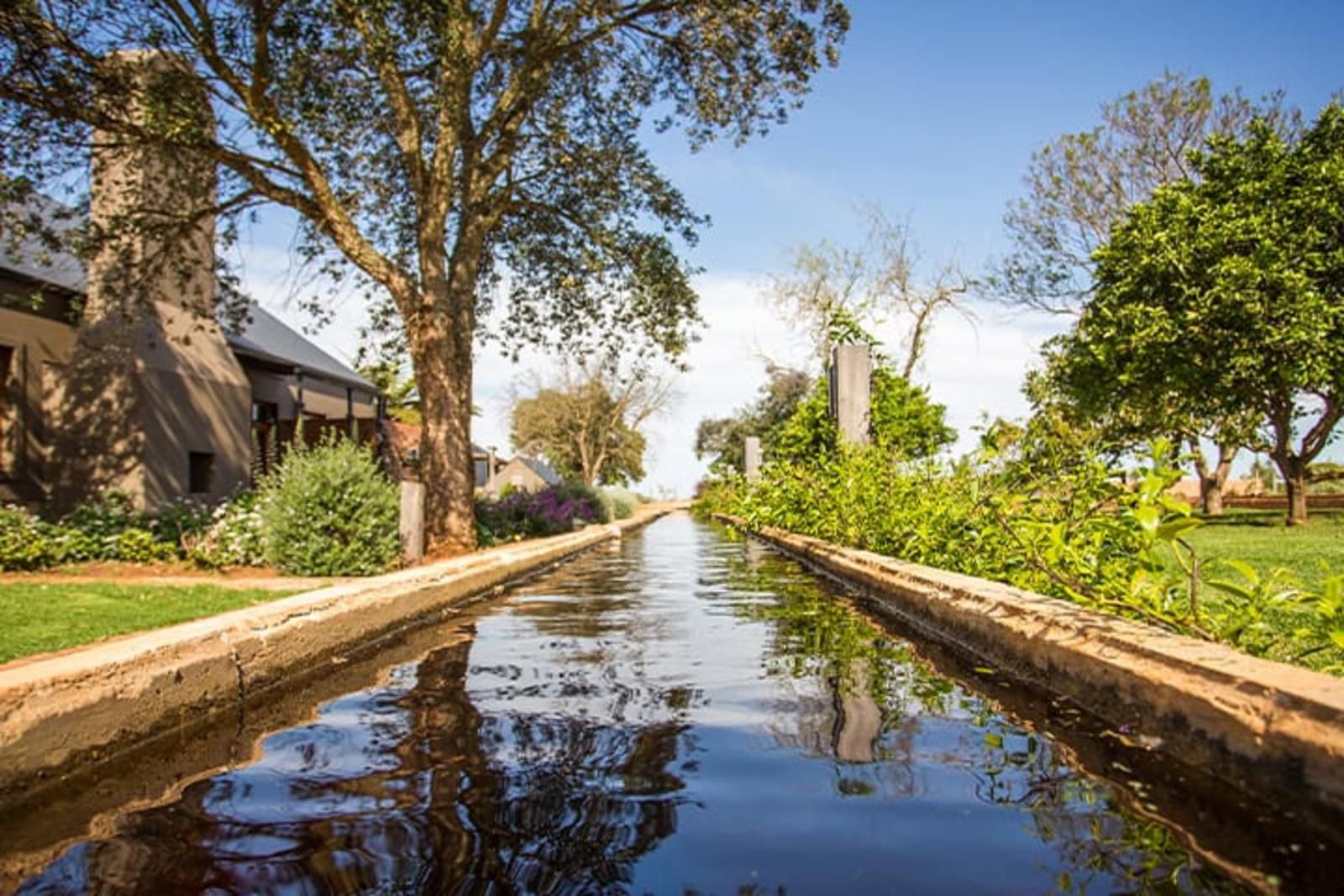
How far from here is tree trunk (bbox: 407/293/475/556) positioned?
13.2 meters

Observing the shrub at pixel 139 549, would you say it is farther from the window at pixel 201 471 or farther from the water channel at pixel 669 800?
the water channel at pixel 669 800

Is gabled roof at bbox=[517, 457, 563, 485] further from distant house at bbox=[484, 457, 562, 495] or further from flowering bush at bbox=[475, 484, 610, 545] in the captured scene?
flowering bush at bbox=[475, 484, 610, 545]

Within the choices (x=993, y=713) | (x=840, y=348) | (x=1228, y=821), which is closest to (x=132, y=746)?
(x=993, y=713)

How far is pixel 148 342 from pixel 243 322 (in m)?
5.43

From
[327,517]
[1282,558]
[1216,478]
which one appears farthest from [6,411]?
[1216,478]

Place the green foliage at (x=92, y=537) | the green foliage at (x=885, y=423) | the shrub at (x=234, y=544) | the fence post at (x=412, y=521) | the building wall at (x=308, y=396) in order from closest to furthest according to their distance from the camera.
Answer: the green foliage at (x=92, y=537), the fence post at (x=412, y=521), the shrub at (x=234, y=544), the green foliage at (x=885, y=423), the building wall at (x=308, y=396)

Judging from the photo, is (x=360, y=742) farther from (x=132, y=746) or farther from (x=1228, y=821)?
(x=1228, y=821)

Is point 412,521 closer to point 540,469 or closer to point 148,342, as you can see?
point 148,342

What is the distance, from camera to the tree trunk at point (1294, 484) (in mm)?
20906

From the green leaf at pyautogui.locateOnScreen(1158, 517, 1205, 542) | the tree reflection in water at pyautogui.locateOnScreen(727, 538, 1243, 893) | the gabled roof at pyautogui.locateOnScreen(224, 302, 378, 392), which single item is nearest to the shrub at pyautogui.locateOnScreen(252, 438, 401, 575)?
the tree reflection in water at pyautogui.locateOnScreen(727, 538, 1243, 893)

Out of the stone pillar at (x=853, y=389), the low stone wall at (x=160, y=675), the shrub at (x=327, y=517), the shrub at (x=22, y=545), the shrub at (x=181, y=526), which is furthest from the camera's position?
the stone pillar at (x=853, y=389)

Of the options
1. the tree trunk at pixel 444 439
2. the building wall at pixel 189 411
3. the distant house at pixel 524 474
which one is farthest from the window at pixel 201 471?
the distant house at pixel 524 474

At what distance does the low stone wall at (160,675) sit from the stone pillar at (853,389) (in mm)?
8668

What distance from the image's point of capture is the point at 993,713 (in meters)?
3.87
